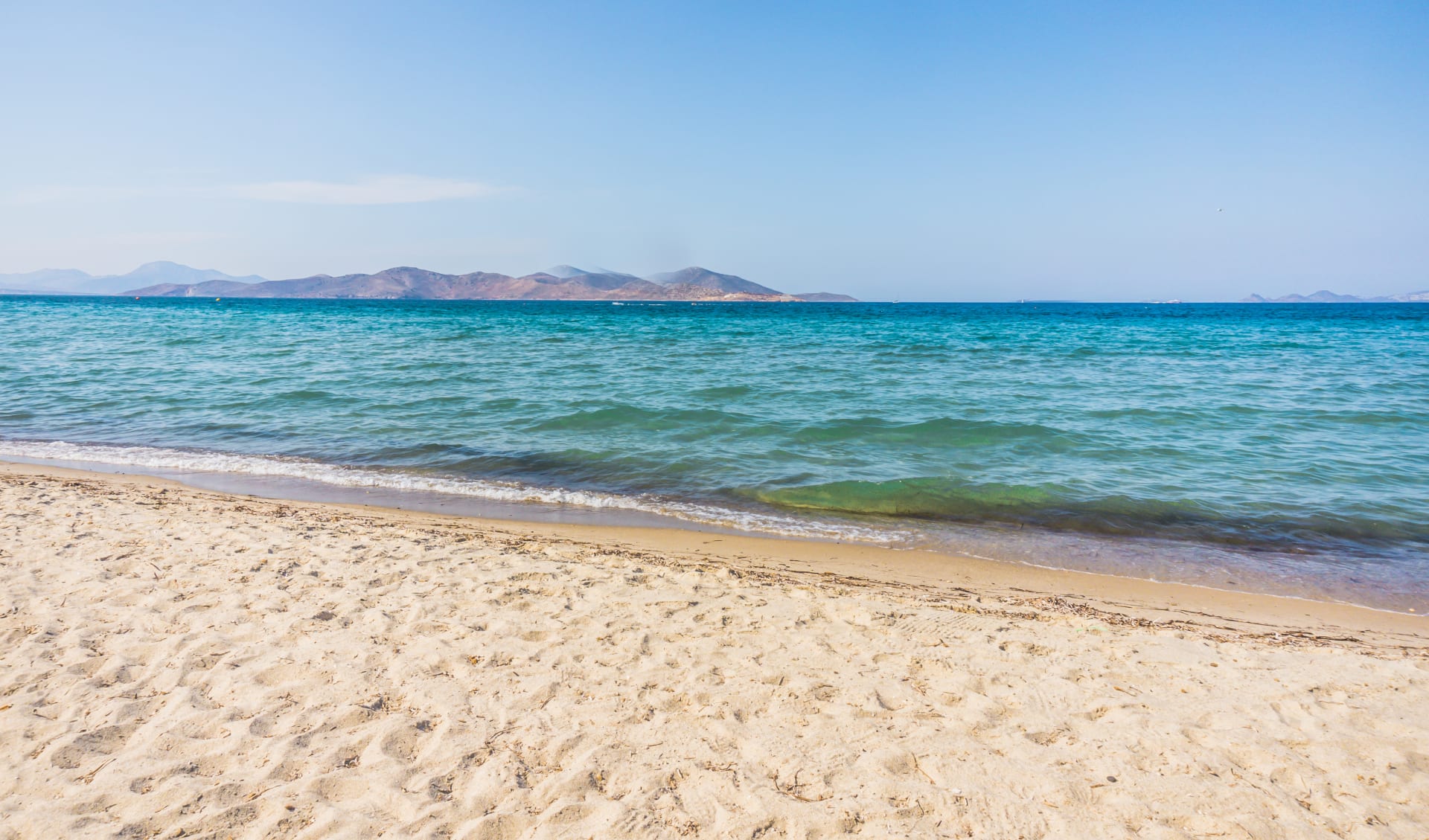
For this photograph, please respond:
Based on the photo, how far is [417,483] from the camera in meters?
8.36

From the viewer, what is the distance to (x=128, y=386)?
1483 cm

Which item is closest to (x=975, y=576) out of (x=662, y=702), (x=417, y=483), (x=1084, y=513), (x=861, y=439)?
(x=1084, y=513)

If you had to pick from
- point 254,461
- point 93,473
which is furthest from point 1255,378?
point 93,473

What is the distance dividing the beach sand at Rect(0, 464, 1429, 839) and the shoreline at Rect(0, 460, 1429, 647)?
51mm

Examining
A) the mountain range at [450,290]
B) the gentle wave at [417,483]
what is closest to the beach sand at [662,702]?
the gentle wave at [417,483]

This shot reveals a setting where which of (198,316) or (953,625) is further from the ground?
(198,316)

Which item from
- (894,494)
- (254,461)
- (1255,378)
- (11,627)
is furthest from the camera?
(1255,378)

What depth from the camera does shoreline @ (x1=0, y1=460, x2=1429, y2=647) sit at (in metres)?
5.00

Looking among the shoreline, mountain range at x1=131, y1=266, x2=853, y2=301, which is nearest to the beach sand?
the shoreline

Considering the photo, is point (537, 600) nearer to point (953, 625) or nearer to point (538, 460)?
point (953, 625)

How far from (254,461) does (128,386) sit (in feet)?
28.0

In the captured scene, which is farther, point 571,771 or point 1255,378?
point 1255,378

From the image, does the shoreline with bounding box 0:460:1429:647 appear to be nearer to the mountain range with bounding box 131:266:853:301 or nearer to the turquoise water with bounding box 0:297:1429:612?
the turquoise water with bounding box 0:297:1429:612

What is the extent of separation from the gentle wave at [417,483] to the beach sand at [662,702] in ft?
5.00
